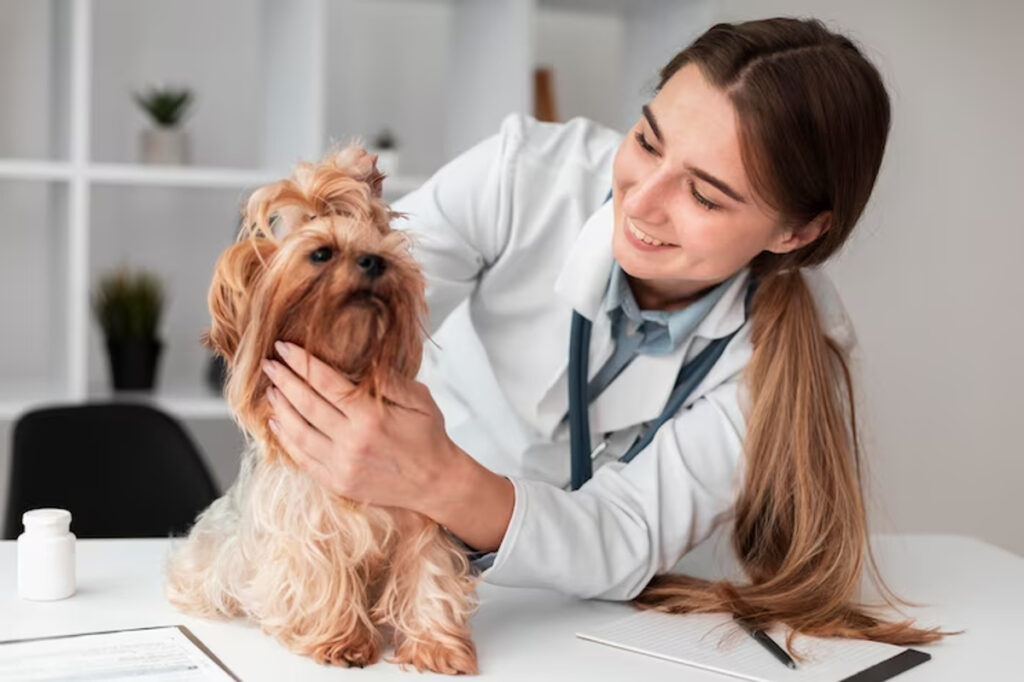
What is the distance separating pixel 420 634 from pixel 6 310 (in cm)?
225

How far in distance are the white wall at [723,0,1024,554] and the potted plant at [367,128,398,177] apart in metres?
1.44

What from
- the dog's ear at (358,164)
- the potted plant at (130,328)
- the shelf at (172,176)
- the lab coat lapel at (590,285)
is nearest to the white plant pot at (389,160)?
the shelf at (172,176)

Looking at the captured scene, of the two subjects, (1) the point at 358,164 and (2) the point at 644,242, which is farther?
(2) the point at 644,242

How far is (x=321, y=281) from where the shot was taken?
1.13 metres

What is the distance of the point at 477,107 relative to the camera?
10.2 ft

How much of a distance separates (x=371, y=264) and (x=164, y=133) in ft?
6.70

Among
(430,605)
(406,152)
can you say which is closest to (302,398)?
(430,605)

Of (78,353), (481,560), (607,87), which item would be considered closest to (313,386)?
(481,560)

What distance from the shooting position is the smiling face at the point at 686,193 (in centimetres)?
145

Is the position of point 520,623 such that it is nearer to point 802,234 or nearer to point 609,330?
point 609,330

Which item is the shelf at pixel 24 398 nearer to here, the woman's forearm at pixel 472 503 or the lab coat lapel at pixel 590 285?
the lab coat lapel at pixel 590 285

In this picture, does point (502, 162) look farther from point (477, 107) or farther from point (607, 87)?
point (607, 87)

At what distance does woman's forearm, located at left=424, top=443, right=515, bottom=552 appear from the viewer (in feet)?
4.20

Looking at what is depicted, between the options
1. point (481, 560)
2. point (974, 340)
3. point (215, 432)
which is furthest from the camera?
point (974, 340)
